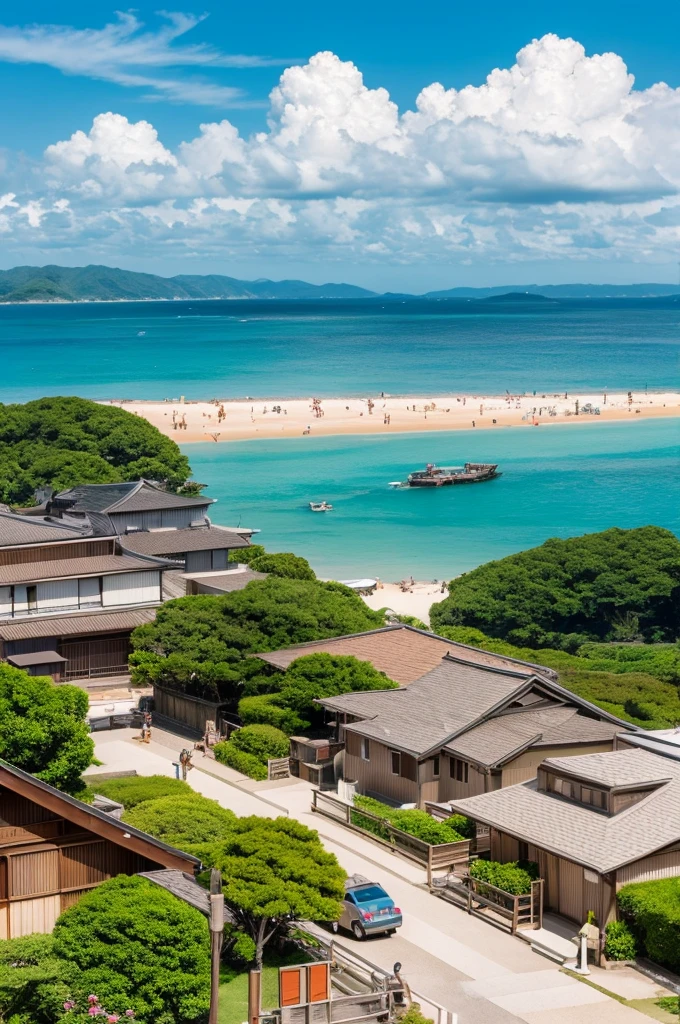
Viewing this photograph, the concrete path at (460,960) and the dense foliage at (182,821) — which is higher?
the dense foliage at (182,821)

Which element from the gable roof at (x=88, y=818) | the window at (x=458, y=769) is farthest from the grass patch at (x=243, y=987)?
the window at (x=458, y=769)

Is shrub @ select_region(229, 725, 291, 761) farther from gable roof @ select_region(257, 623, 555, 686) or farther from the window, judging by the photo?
the window

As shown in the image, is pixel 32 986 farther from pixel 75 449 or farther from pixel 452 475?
pixel 452 475

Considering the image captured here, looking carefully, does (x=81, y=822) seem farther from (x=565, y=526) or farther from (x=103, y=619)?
(x=565, y=526)

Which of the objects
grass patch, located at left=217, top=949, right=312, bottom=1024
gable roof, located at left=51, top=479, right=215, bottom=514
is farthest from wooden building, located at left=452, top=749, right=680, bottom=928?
gable roof, located at left=51, top=479, right=215, bottom=514

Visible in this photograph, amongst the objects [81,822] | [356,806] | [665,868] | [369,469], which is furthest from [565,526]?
[81,822]

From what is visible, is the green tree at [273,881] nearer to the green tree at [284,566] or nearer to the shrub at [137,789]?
the shrub at [137,789]
